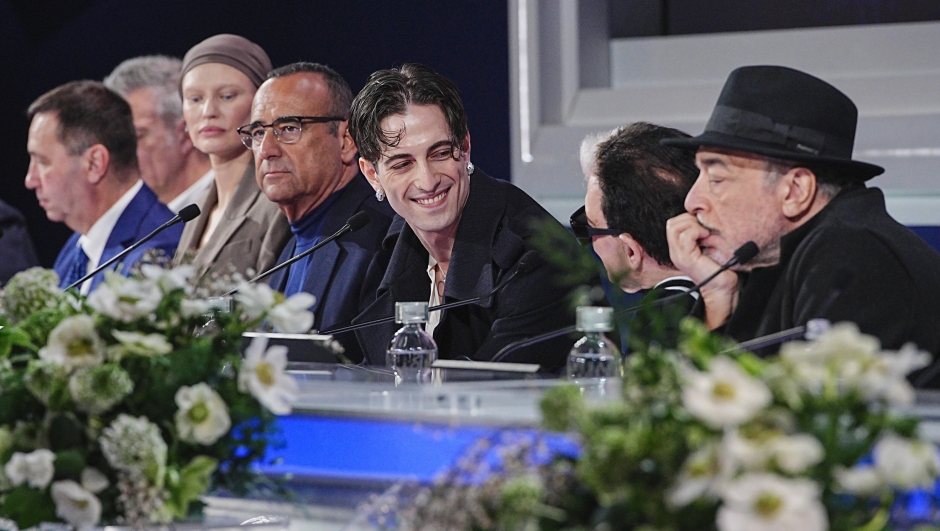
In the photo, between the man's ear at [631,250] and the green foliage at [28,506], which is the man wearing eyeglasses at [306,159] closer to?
the man's ear at [631,250]

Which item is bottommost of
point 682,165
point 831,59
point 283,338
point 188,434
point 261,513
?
point 261,513

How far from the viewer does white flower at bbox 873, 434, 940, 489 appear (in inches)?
38.2

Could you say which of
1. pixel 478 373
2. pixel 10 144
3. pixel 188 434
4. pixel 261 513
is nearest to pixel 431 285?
pixel 478 373

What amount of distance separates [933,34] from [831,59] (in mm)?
334

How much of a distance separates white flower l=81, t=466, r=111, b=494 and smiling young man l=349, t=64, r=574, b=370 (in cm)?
130

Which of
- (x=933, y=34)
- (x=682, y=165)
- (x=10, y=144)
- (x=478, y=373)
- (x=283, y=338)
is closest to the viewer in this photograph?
(x=478, y=373)

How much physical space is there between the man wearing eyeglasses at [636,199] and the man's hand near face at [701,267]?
0.24 m

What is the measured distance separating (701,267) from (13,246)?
3182 mm

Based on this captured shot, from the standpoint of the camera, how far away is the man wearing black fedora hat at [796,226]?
80.2 inches

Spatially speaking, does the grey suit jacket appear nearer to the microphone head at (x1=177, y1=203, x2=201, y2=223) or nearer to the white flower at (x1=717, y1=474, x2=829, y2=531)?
the microphone head at (x1=177, y1=203, x2=201, y2=223)

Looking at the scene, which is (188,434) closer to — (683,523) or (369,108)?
(683,523)

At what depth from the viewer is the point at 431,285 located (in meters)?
2.91

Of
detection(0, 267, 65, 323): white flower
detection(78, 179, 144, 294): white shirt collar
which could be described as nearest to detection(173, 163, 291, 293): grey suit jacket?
detection(78, 179, 144, 294): white shirt collar

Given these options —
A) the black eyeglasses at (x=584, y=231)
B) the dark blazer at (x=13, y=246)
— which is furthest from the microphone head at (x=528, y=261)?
the dark blazer at (x=13, y=246)
